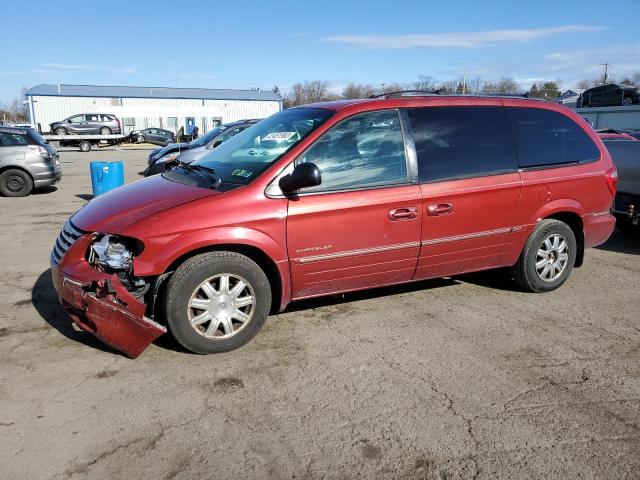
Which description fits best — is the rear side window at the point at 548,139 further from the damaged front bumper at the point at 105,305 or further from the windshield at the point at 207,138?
the windshield at the point at 207,138

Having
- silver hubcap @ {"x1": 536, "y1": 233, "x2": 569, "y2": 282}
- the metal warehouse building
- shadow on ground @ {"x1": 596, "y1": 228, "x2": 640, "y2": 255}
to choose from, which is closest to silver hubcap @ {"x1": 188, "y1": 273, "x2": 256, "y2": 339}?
silver hubcap @ {"x1": 536, "y1": 233, "x2": 569, "y2": 282}

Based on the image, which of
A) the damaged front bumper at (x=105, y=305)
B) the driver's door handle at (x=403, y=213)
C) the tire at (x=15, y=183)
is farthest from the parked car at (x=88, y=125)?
the driver's door handle at (x=403, y=213)

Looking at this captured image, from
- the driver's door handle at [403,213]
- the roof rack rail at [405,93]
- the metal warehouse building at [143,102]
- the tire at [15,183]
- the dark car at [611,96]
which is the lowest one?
the tire at [15,183]

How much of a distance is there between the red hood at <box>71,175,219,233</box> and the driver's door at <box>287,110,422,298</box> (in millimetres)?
776

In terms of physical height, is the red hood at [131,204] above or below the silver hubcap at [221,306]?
above

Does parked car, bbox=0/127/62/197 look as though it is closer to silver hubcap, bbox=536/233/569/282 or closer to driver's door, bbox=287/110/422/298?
driver's door, bbox=287/110/422/298

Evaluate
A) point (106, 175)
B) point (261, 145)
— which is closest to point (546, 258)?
point (261, 145)

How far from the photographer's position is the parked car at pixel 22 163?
11750 millimetres

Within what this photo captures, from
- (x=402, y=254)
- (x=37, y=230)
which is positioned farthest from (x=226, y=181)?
(x=37, y=230)

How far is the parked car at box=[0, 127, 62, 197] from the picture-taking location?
11.8m

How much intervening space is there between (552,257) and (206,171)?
347cm

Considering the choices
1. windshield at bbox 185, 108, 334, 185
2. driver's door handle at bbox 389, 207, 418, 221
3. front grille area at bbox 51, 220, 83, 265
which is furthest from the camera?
driver's door handle at bbox 389, 207, 418, 221

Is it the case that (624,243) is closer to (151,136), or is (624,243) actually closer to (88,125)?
(88,125)

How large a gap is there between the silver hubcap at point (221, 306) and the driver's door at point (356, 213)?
1.40ft
